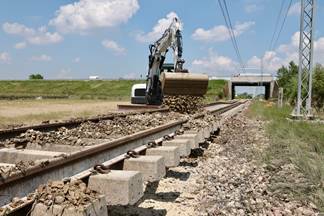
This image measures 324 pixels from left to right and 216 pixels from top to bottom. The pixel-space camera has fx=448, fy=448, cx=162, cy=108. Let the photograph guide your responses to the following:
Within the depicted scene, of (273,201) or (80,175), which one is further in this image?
(273,201)

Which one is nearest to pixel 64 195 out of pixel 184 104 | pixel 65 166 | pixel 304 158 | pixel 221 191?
pixel 65 166

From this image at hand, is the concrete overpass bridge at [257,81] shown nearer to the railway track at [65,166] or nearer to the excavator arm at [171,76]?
the excavator arm at [171,76]

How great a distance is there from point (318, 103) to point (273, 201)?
31352 millimetres

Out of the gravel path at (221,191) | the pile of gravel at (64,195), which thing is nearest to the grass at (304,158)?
the gravel path at (221,191)

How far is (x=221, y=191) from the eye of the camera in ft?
23.0

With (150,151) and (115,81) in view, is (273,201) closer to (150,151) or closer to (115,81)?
(150,151)

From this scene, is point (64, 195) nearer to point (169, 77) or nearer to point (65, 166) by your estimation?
point (65, 166)

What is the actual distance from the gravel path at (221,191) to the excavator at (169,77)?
4.07 meters

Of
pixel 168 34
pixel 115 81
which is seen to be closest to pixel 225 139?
pixel 168 34

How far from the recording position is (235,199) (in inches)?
253

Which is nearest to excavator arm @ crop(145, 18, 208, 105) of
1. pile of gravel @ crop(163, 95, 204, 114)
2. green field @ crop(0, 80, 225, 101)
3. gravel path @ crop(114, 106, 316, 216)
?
pile of gravel @ crop(163, 95, 204, 114)

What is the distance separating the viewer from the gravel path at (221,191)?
19.3 ft

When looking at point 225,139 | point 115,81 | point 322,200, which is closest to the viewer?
point 322,200

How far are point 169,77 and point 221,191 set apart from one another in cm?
771
